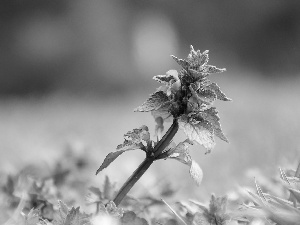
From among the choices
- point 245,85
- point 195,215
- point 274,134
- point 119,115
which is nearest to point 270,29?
point 245,85

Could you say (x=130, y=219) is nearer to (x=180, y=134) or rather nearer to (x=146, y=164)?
(x=146, y=164)

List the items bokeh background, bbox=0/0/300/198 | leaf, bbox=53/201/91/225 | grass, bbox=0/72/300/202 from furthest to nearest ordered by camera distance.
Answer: bokeh background, bbox=0/0/300/198, grass, bbox=0/72/300/202, leaf, bbox=53/201/91/225

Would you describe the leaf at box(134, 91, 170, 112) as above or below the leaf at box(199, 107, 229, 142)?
below

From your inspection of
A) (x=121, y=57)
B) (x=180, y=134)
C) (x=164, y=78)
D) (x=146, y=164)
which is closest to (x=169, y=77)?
(x=164, y=78)

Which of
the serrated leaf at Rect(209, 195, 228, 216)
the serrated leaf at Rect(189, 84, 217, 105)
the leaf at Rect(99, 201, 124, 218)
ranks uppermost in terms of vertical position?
the serrated leaf at Rect(189, 84, 217, 105)

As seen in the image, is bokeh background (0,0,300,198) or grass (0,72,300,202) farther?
bokeh background (0,0,300,198)

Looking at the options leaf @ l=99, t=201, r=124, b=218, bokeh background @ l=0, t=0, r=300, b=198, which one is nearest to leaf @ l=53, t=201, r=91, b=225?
leaf @ l=99, t=201, r=124, b=218

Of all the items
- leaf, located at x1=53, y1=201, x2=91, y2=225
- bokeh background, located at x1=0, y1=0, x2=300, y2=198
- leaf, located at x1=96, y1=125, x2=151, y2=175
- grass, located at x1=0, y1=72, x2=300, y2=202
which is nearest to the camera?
leaf, located at x1=53, y1=201, x2=91, y2=225

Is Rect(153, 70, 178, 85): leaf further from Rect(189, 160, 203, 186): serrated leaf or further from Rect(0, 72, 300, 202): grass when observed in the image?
Rect(0, 72, 300, 202): grass

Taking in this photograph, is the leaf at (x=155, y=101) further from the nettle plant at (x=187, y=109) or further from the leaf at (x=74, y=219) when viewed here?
the leaf at (x=74, y=219)
